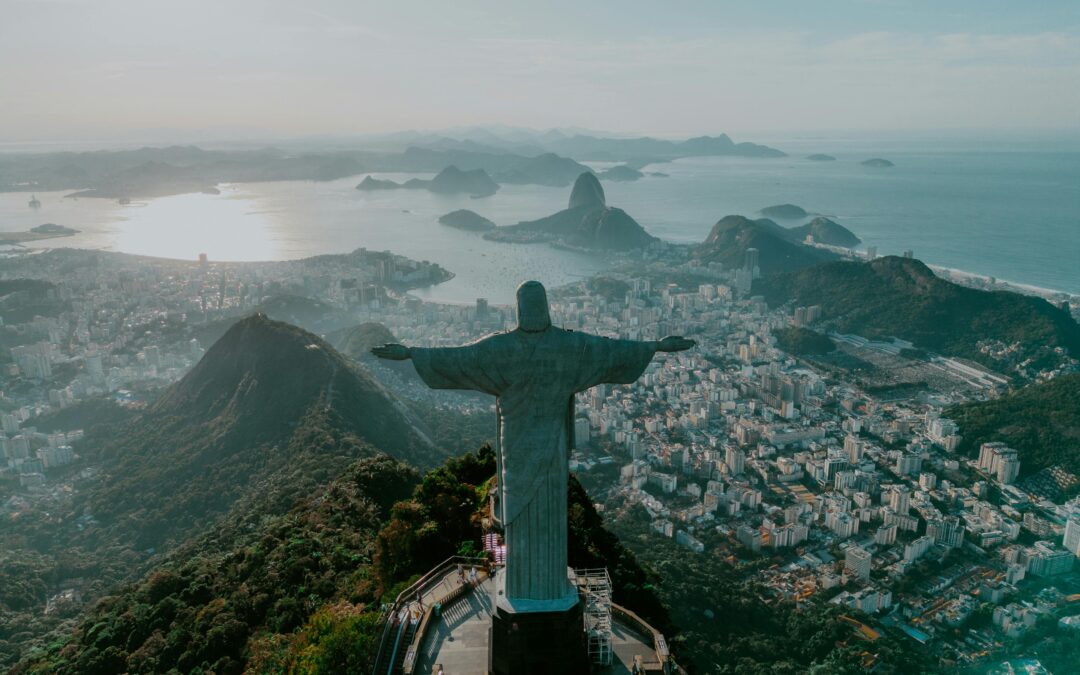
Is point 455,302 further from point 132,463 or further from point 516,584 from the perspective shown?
point 516,584

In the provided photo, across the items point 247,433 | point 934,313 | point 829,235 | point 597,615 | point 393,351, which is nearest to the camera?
point 393,351

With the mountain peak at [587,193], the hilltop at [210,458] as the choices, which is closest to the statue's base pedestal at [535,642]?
the hilltop at [210,458]

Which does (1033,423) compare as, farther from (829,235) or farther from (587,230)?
(587,230)

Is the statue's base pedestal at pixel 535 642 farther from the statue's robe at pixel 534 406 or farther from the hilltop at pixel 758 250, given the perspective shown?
the hilltop at pixel 758 250

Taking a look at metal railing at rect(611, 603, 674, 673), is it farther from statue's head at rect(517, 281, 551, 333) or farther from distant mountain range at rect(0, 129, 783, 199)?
distant mountain range at rect(0, 129, 783, 199)

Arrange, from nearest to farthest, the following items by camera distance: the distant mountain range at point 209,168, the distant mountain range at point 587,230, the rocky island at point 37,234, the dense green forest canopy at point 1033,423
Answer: the dense green forest canopy at point 1033,423, the distant mountain range at point 587,230, the rocky island at point 37,234, the distant mountain range at point 209,168

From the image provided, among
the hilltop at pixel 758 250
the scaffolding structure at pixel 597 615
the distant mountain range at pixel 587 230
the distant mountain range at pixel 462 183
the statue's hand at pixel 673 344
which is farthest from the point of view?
the distant mountain range at pixel 462 183

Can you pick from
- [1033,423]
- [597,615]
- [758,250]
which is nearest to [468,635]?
Answer: [597,615]
